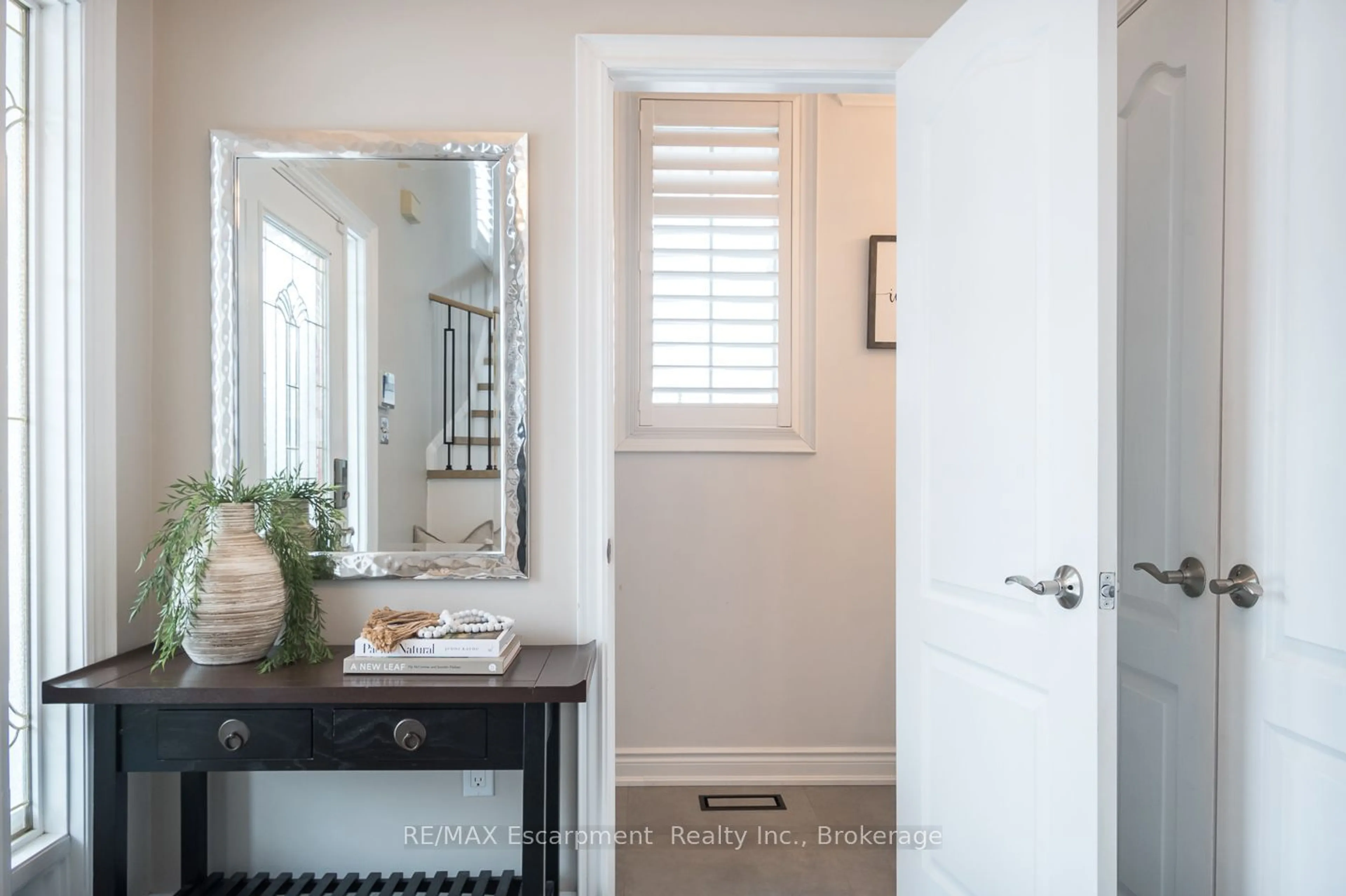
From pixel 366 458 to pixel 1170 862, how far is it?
1.86 m

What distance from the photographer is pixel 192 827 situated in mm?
1806

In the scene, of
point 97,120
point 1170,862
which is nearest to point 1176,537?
point 1170,862

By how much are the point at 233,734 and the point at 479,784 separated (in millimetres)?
593

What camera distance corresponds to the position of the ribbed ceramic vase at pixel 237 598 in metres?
1.58

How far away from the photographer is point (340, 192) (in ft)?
6.10

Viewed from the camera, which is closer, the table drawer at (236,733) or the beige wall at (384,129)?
the table drawer at (236,733)

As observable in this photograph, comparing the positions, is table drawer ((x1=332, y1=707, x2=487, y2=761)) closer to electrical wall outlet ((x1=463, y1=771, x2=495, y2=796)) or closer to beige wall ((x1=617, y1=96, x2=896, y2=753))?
electrical wall outlet ((x1=463, y1=771, x2=495, y2=796))

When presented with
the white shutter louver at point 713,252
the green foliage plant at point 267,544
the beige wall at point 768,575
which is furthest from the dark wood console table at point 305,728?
the white shutter louver at point 713,252

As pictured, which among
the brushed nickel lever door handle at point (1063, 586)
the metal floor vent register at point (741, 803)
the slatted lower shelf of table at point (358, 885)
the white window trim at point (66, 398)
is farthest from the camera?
the metal floor vent register at point (741, 803)

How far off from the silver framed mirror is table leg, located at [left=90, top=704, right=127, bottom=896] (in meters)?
0.52

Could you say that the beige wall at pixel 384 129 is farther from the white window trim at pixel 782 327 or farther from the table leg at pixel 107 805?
the white window trim at pixel 782 327

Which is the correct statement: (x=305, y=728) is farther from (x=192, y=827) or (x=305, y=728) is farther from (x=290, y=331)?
(x=290, y=331)

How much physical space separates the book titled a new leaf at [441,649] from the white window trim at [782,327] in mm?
1217

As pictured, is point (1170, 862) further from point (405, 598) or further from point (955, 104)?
point (405, 598)
